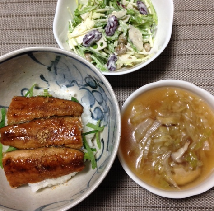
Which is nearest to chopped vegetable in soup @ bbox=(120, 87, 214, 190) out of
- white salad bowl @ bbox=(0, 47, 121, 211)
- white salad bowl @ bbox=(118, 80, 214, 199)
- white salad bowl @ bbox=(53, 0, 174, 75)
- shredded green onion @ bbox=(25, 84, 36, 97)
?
white salad bowl @ bbox=(118, 80, 214, 199)

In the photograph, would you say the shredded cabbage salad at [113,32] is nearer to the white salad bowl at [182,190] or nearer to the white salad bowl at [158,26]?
the white salad bowl at [158,26]

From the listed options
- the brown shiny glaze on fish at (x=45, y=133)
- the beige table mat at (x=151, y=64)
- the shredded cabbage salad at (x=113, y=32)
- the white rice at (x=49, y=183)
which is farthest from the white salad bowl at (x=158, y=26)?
the white rice at (x=49, y=183)

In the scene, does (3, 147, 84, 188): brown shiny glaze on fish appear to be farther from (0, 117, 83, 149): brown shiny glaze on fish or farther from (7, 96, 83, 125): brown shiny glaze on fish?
(7, 96, 83, 125): brown shiny glaze on fish

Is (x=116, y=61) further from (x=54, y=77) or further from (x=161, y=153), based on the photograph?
(x=161, y=153)

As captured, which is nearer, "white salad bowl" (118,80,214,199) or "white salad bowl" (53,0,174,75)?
"white salad bowl" (118,80,214,199)

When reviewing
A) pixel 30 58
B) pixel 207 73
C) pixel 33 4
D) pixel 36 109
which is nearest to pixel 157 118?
pixel 207 73
